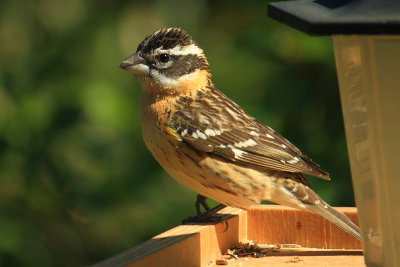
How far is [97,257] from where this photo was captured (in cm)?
502

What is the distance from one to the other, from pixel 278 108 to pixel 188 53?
75cm

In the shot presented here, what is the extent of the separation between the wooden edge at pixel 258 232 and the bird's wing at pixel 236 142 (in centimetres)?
22

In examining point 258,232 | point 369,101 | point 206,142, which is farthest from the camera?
point 206,142

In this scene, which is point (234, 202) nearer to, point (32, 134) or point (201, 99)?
point (201, 99)

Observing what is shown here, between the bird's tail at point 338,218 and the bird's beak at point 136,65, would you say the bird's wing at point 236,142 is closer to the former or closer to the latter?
the bird's tail at point 338,218

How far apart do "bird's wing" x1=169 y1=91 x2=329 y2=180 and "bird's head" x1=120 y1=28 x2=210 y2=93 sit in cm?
19

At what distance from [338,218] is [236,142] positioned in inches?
26.1

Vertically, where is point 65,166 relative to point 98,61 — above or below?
below

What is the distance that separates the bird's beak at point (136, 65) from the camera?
3.83m

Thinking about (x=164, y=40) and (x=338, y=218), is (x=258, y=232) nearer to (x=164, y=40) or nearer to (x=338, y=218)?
(x=338, y=218)

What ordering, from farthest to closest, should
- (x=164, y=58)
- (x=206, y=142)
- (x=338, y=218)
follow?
(x=164, y=58) < (x=206, y=142) < (x=338, y=218)

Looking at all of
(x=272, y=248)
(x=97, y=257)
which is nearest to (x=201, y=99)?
(x=272, y=248)

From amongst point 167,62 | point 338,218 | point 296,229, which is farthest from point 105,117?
point 338,218

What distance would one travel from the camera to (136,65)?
3.87 metres
